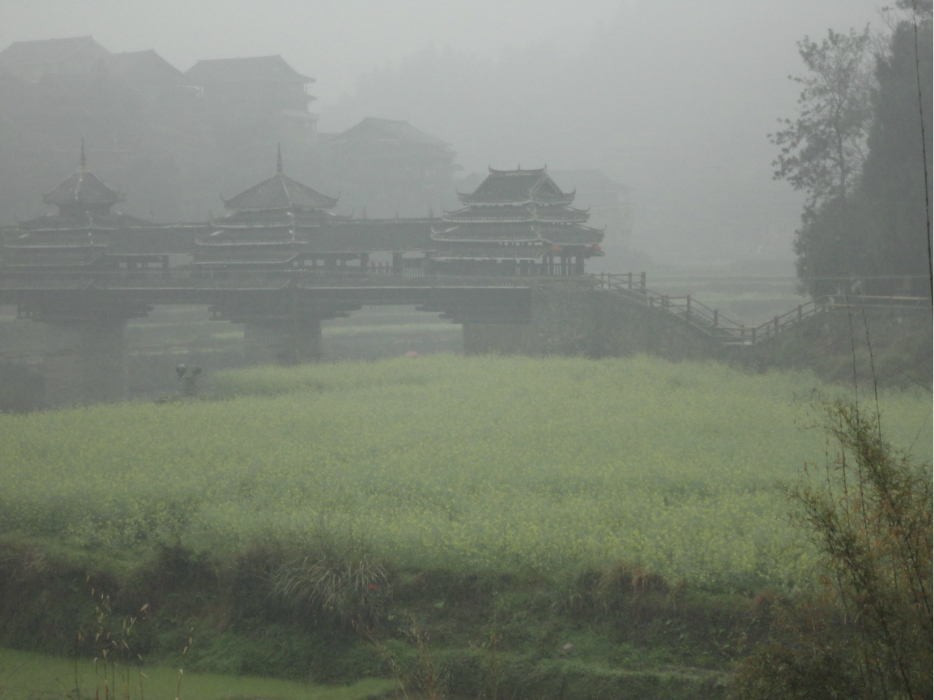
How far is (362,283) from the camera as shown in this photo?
99.3 feet

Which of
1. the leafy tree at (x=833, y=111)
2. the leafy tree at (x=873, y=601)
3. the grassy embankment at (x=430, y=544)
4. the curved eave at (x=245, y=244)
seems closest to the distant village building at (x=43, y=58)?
the curved eave at (x=245, y=244)

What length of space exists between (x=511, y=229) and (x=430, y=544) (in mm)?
21457

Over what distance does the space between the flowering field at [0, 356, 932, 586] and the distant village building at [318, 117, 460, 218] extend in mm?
36403

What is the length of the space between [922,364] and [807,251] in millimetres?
6614

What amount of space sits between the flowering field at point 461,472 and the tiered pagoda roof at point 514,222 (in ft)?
32.3

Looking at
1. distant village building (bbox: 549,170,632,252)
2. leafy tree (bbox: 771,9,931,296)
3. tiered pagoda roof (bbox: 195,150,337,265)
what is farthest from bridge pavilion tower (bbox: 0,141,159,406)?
distant village building (bbox: 549,170,632,252)

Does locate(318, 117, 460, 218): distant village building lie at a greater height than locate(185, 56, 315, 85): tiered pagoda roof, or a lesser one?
lesser

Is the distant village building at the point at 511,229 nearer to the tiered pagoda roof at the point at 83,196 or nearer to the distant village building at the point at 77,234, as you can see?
the distant village building at the point at 77,234

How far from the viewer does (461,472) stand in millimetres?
14250

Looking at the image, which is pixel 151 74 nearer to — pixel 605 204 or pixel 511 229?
pixel 605 204

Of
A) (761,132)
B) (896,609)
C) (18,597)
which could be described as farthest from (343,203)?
(896,609)

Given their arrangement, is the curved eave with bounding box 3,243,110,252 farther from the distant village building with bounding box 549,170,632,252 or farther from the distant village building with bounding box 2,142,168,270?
the distant village building with bounding box 549,170,632,252

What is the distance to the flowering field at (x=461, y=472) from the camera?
11070 mm

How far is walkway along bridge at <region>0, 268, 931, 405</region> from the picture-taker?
96.5 ft
